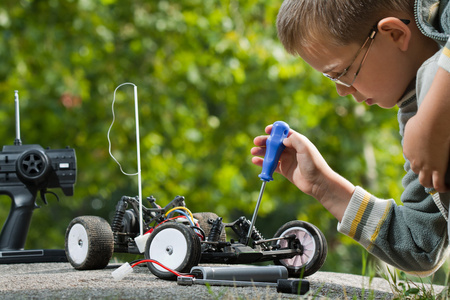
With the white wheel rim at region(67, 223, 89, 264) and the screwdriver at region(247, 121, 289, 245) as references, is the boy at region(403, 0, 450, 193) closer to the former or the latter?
the screwdriver at region(247, 121, 289, 245)

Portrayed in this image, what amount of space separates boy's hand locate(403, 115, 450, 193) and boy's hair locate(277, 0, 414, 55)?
318 millimetres

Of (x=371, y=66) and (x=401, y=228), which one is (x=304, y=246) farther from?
(x=371, y=66)

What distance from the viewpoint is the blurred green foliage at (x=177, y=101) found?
18.7ft

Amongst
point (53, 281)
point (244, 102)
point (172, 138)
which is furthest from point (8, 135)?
point (53, 281)

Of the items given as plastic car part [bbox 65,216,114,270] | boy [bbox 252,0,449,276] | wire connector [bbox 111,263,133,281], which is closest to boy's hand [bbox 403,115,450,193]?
boy [bbox 252,0,449,276]

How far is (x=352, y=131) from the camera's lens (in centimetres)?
573

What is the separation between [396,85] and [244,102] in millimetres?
5151

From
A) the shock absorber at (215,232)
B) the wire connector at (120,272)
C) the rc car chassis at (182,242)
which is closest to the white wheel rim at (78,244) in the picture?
the rc car chassis at (182,242)

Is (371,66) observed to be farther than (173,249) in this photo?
No

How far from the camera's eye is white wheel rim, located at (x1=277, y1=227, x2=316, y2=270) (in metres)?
2.00

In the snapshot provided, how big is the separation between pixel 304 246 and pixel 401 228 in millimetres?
449

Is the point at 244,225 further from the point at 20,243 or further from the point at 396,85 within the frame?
the point at 20,243

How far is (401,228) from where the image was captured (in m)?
1.65

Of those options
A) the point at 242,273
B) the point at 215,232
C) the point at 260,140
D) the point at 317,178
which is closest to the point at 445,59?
the point at 317,178
